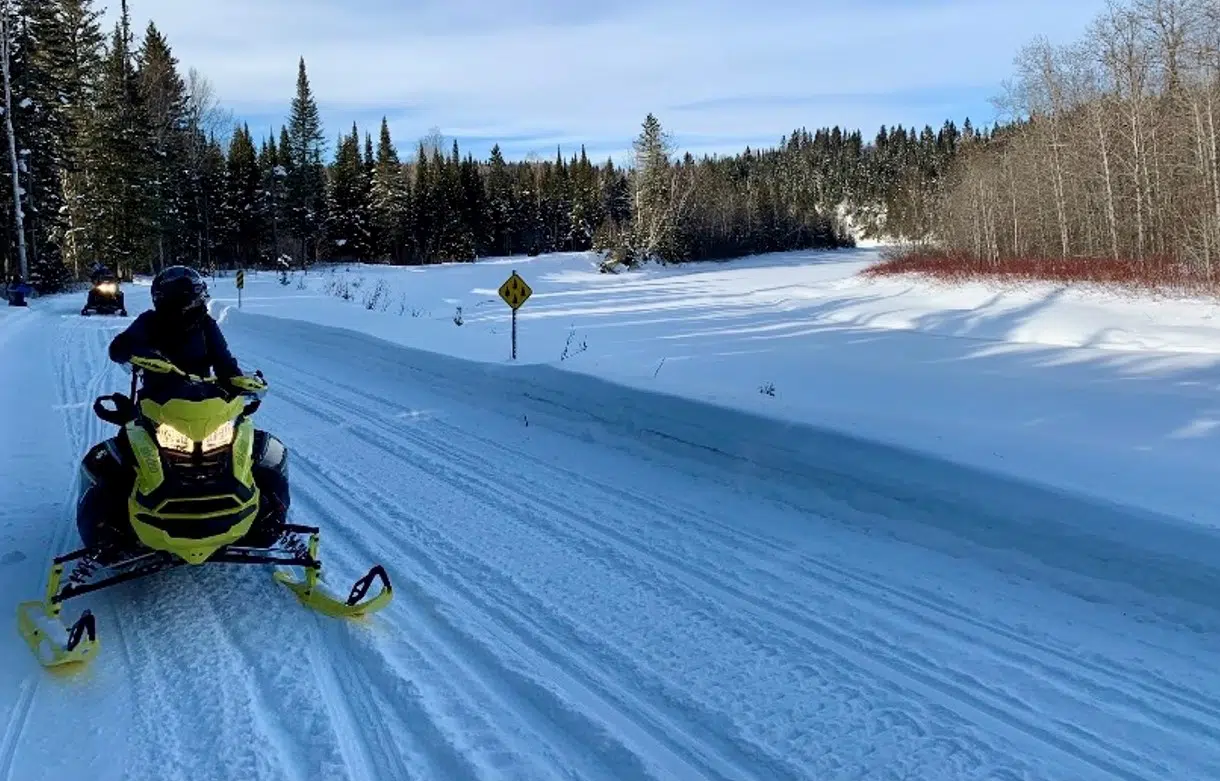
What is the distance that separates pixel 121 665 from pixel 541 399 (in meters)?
6.20

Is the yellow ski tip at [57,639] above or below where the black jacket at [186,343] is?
below

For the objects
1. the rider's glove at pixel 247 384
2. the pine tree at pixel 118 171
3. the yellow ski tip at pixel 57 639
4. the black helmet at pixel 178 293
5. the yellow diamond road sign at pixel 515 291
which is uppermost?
the pine tree at pixel 118 171

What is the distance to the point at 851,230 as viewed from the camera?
115938mm

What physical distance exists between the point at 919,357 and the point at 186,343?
14.9 meters

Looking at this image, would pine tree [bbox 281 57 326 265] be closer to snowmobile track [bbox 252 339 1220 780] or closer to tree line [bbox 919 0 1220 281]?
tree line [bbox 919 0 1220 281]

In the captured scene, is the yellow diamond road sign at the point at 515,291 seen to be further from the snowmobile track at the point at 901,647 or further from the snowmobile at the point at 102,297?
the snowmobile at the point at 102,297

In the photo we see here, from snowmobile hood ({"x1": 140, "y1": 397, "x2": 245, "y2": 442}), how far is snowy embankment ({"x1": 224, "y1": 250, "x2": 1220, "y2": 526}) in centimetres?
460

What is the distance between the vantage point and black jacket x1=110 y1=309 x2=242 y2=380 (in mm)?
4891

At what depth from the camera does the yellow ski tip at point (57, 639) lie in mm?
3680

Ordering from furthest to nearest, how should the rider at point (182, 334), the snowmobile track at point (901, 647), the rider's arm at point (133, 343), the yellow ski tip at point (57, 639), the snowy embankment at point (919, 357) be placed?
the snowy embankment at point (919, 357) → the rider at point (182, 334) → the rider's arm at point (133, 343) → the yellow ski tip at point (57, 639) → the snowmobile track at point (901, 647)

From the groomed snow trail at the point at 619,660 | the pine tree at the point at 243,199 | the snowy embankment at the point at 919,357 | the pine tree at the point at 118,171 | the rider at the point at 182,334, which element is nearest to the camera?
the groomed snow trail at the point at 619,660

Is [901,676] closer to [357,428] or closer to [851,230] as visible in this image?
[357,428]

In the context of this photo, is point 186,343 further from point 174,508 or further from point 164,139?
point 164,139

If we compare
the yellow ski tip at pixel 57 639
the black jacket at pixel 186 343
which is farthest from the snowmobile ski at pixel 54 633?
the black jacket at pixel 186 343
